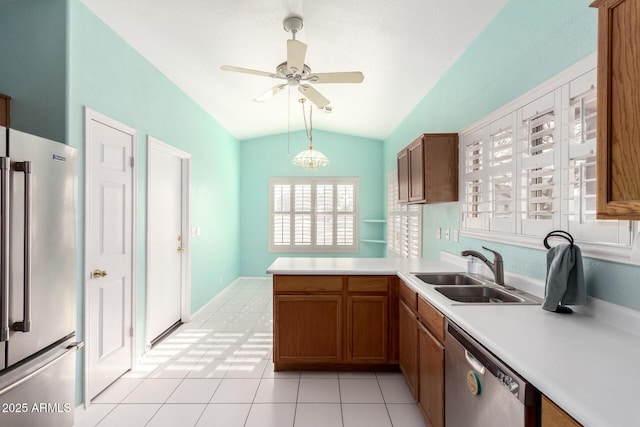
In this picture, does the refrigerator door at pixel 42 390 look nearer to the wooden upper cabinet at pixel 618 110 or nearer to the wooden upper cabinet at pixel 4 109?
the wooden upper cabinet at pixel 4 109

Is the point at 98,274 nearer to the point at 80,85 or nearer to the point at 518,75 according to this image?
the point at 80,85

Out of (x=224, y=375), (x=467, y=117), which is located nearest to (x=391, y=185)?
(x=467, y=117)

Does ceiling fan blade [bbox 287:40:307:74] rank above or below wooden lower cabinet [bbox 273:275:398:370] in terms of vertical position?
above

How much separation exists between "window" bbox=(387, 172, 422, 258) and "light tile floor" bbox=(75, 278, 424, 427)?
1877mm

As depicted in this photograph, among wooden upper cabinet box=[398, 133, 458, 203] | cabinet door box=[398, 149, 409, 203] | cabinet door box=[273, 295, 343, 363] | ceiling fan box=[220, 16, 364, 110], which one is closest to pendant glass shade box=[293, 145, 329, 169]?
cabinet door box=[398, 149, 409, 203]

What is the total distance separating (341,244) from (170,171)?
370 centimetres

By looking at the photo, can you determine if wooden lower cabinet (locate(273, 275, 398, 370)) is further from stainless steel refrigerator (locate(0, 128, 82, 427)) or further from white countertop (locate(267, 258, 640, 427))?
stainless steel refrigerator (locate(0, 128, 82, 427))

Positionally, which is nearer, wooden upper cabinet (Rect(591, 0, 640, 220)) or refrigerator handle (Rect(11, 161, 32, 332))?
wooden upper cabinet (Rect(591, 0, 640, 220))

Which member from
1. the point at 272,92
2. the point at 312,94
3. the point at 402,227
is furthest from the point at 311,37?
the point at 402,227

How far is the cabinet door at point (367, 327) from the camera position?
102 inches

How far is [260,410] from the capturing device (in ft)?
7.21

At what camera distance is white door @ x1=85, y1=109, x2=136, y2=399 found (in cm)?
226

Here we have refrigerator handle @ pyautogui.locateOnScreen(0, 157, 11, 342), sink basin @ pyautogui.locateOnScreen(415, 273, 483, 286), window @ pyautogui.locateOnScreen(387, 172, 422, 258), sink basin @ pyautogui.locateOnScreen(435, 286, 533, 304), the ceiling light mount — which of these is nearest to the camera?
refrigerator handle @ pyautogui.locateOnScreen(0, 157, 11, 342)

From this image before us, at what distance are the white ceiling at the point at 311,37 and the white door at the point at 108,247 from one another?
86 centimetres
